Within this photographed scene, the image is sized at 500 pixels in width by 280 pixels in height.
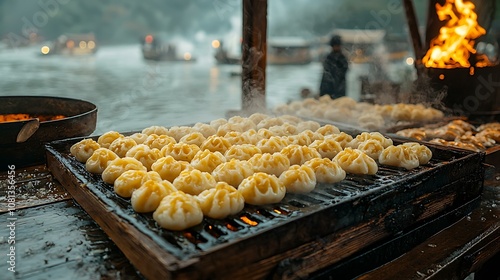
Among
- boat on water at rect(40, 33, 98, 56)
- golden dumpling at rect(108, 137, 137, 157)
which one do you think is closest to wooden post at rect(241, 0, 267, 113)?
golden dumpling at rect(108, 137, 137, 157)

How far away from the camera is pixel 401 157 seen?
10.7ft

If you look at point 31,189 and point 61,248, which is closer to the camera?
point 61,248

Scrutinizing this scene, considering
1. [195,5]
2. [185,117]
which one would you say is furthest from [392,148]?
[195,5]

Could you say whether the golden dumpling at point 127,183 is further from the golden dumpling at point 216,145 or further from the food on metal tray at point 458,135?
the food on metal tray at point 458,135

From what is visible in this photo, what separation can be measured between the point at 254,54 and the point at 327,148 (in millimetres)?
2528

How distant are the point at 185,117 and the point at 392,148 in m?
9.83

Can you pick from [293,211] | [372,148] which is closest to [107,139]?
[293,211]

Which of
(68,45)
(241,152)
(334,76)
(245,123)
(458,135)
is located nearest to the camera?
(241,152)

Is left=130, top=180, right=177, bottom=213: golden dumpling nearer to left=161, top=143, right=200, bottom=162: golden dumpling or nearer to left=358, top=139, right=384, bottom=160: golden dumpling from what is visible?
left=161, top=143, right=200, bottom=162: golden dumpling

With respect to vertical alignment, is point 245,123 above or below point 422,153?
above

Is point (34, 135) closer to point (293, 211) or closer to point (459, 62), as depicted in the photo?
point (293, 211)

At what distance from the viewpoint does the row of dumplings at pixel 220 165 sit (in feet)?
7.98

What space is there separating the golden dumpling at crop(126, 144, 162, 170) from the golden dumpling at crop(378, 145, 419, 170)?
1.87 metres

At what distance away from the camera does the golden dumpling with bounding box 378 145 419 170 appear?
3252mm
